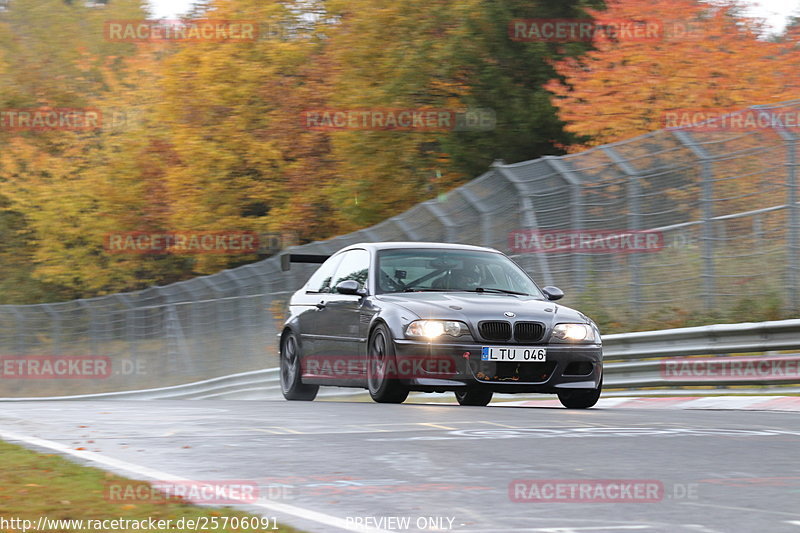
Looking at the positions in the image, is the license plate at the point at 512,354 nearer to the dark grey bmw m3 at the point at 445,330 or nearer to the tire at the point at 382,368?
the dark grey bmw m3 at the point at 445,330

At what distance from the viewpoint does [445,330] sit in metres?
11.6

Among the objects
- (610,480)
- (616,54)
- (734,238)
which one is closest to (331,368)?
(734,238)

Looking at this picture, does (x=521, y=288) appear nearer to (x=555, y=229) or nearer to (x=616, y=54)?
(x=555, y=229)

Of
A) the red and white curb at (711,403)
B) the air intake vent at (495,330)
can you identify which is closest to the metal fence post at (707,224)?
the red and white curb at (711,403)

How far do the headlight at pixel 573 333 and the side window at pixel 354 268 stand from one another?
2081 millimetres

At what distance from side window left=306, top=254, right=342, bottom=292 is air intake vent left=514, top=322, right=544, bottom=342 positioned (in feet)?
9.51

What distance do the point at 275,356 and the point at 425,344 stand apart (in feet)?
41.6

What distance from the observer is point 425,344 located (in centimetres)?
1154

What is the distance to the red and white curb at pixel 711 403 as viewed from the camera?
481 inches

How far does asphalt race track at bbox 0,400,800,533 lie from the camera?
5.17m

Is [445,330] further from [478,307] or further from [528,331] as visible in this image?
[528,331]

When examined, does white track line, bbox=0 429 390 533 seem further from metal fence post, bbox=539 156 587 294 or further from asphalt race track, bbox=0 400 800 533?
metal fence post, bbox=539 156 587 294

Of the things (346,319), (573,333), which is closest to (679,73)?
(346,319)

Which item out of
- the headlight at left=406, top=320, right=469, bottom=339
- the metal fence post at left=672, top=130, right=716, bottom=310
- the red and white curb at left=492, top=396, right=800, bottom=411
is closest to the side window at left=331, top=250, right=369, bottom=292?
the headlight at left=406, top=320, right=469, bottom=339
